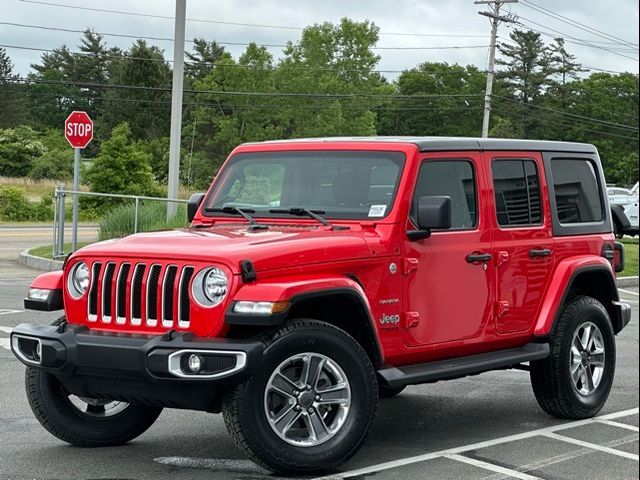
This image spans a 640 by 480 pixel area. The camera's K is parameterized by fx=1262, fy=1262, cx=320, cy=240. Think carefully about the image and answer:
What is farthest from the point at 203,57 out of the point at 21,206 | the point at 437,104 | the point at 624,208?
the point at 624,208

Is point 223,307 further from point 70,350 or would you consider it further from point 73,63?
point 73,63

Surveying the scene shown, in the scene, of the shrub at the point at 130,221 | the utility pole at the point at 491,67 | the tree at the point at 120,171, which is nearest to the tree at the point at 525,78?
the utility pole at the point at 491,67

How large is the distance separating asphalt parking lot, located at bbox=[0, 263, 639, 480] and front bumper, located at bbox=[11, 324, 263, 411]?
490mm

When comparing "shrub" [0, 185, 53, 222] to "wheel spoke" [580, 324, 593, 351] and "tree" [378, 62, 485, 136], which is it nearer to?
"wheel spoke" [580, 324, 593, 351]

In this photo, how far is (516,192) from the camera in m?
8.37

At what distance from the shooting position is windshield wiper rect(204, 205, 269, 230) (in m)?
7.47

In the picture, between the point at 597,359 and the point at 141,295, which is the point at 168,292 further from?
the point at 597,359

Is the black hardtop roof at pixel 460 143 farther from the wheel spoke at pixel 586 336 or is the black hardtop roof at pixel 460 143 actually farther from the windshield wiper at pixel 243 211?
the wheel spoke at pixel 586 336

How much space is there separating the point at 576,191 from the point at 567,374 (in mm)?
1400

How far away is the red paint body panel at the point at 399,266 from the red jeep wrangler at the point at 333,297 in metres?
0.01

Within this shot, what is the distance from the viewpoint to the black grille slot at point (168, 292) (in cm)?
651

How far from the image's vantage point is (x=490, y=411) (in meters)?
8.97

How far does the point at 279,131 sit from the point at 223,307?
193 ft

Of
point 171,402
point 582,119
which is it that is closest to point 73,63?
point 171,402
